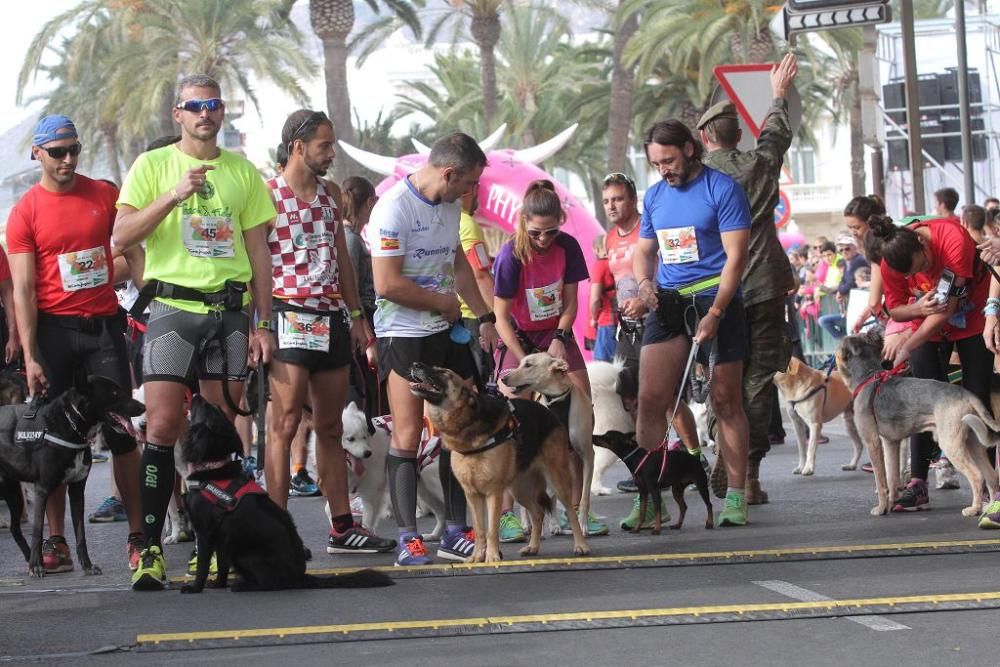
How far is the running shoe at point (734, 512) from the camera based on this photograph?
883 centimetres

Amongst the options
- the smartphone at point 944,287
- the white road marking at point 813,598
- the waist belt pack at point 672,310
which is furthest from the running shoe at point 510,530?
the smartphone at point 944,287

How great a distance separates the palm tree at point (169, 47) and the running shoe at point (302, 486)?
26.6 m

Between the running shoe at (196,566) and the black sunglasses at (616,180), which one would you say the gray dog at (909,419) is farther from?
the running shoe at (196,566)

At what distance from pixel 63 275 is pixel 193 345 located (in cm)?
100

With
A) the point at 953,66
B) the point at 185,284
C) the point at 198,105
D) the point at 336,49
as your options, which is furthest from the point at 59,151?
the point at 336,49

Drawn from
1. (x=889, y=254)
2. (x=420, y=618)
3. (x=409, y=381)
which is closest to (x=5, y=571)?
(x=409, y=381)

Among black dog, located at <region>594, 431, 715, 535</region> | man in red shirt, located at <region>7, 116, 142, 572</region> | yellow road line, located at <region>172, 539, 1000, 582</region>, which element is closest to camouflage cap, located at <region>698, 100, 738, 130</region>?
black dog, located at <region>594, 431, 715, 535</region>

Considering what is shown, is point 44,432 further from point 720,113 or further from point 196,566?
point 720,113

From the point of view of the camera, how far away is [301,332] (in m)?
7.79

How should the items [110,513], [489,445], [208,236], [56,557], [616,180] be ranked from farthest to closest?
1. [110,513]
2. [616,180]
3. [56,557]
4. [489,445]
5. [208,236]

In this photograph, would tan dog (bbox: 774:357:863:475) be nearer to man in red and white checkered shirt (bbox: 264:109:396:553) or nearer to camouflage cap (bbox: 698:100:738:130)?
camouflage cap (bbox: 698:100:738:130)

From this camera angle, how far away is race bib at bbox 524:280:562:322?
885 cm

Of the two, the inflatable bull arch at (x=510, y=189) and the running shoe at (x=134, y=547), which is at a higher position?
the inflatable bull arch at (x=510, y=189)

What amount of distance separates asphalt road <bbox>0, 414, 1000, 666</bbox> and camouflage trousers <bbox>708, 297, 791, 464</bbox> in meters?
1.14
